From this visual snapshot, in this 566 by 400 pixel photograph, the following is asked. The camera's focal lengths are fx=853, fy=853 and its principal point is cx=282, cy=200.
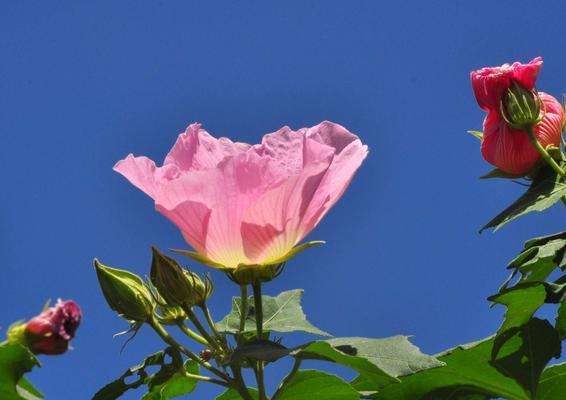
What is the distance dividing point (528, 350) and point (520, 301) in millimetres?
125

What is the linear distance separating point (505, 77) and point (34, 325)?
1.29 m

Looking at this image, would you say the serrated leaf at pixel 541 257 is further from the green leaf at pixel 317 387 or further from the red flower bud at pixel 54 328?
the red flower bud at pixel 54 328

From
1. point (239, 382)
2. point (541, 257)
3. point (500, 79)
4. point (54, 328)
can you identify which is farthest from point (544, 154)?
point (54, 328)

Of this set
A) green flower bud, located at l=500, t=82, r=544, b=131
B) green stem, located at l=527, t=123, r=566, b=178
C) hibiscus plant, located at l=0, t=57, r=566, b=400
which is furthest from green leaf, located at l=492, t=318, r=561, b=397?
green flower bud, located at l=500, t=82, r=544, b=131

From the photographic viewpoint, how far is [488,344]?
188 cm

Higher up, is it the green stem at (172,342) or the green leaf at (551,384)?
the green stem at (172,342)

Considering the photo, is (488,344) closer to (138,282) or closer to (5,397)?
(138,282)

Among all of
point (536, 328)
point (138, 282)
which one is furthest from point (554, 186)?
point (138, 282)

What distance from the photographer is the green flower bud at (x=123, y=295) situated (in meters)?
1.50

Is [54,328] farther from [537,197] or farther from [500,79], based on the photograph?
[500,79]

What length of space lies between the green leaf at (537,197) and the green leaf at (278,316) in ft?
1.49

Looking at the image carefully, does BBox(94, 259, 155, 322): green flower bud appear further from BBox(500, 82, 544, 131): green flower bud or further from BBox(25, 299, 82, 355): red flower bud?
BBox(500, 82, 544, 131): green flower bud

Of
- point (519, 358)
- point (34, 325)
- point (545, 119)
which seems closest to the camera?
point (34, 325)

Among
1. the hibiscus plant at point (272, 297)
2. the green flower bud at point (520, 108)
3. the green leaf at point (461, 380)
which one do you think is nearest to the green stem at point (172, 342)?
the hibiscus plant at point (272, 297)
